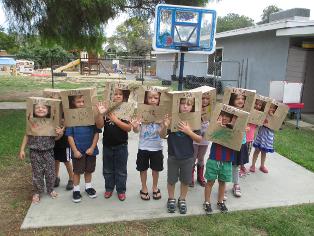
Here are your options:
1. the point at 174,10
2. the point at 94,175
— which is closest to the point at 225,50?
the point at 174,10

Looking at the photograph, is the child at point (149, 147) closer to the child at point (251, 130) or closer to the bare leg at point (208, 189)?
the bare leg at point (208, 189)

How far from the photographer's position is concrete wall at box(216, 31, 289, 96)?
1108 centimetres

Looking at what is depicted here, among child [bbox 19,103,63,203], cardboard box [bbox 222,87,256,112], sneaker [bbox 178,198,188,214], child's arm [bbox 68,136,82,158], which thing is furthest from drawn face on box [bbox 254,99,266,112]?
child [bbox 19,103,63,203]

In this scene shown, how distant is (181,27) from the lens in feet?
20.3

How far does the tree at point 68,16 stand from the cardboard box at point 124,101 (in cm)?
500

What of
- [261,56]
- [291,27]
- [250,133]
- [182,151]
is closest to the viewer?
[182,151]

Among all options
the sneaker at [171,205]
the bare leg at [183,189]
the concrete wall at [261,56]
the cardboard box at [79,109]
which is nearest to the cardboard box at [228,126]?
the bare leg at [183,189]

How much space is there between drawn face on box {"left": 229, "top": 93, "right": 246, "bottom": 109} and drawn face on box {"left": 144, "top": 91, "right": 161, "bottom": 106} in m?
0.87

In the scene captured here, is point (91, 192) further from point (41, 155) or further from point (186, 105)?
point (186, 105)

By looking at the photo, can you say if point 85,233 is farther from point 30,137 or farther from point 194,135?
point 194,135

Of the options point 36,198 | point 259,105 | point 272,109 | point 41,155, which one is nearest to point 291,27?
point 272,109

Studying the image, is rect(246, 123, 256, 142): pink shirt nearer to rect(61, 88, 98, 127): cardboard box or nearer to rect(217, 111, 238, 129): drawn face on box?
rect(217, 111, 238, 129): drawn face on box

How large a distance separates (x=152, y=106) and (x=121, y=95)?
0.35 m

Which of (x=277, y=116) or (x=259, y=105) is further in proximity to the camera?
(x=277, y=116)
